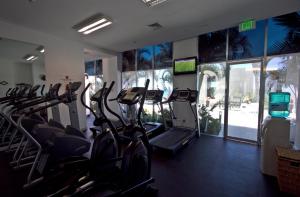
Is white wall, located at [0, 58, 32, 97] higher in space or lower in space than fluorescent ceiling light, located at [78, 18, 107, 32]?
lower

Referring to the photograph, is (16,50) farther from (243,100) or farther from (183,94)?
(243,100)

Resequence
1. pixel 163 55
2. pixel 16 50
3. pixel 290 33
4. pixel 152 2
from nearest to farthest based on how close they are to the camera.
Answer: pixel 152 2 → pixel 290 33 → pixel 16 50 → pixel 163 55

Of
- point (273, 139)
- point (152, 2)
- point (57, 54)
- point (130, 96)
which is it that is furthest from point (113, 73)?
point (273, 139)

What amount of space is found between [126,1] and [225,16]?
7.34 feet

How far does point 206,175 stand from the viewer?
2672mm

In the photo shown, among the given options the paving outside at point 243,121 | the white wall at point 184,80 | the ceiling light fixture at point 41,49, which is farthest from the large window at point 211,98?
the ceiling light fixture at point 41,49

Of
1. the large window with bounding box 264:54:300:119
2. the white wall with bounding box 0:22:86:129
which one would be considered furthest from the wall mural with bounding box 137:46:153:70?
the large window with bounding box 264:54:300:119

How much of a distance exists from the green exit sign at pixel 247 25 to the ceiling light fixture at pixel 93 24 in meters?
3.27

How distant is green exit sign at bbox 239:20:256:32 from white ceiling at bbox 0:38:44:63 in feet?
18.0

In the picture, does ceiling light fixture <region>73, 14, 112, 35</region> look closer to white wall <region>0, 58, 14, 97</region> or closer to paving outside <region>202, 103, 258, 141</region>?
white wall <region>0, 58, 14, 97</region>

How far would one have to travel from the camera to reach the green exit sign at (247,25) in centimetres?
376

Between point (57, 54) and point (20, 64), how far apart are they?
97 centimetres

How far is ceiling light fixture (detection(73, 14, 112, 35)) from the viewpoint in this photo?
11.6 ft

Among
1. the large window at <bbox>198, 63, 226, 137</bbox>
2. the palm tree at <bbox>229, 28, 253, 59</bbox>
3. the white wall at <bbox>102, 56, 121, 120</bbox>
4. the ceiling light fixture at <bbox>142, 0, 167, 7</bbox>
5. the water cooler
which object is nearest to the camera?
the water cooler
